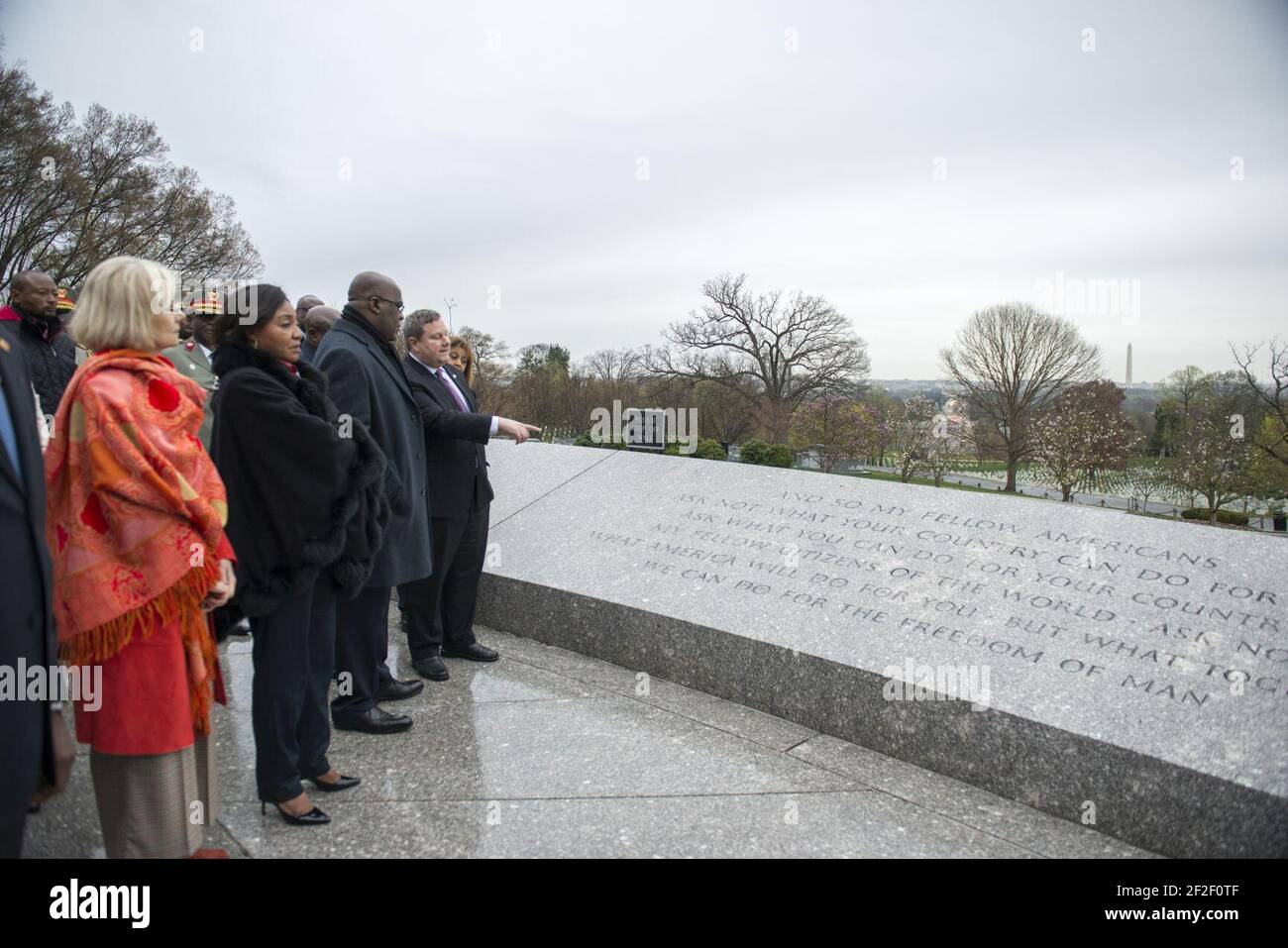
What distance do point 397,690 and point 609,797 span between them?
154 centimetres

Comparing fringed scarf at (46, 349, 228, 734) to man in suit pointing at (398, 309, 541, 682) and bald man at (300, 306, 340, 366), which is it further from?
bald man at (300, 306, 340, 366)

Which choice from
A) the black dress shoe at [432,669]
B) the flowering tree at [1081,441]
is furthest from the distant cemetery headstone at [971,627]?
the flowering tree at [1081,441]

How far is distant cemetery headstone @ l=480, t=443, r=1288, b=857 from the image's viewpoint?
9.37ft

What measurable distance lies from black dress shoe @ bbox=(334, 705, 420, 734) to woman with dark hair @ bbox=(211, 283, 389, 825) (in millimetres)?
704

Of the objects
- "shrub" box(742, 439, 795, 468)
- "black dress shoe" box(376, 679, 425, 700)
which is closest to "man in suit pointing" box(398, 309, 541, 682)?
"black dress shoe" box(376, 679, 425, 700)

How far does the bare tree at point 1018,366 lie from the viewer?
4331 centimetres

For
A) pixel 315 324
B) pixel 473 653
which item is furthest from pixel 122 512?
pixel 315 324

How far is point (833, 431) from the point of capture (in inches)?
1687

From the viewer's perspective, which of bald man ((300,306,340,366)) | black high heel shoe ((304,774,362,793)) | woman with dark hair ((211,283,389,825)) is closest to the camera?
woman with dark hair ((211,283,389,825))

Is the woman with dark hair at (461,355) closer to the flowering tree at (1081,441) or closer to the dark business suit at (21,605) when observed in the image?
the dark business suit at (21,605)

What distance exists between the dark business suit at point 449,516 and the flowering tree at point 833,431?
37864 millimetres
